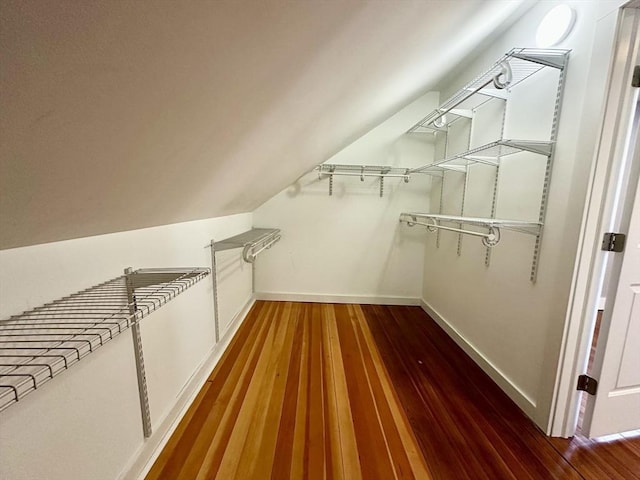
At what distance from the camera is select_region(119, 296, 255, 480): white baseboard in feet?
3.48

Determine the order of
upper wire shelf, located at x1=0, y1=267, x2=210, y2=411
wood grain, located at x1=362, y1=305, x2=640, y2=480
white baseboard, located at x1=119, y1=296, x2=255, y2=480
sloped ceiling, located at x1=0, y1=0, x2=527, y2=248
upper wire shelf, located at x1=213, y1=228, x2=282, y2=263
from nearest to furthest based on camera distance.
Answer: sloped ceiling, located at x1=0, y1=0, x2=527, y2=248, upper wire shelf, located at x1=0, y1=267, x2=210, y2=411, white baseboard, located at x1=119, y1=296, x2=255, y2=480, wood grain, located at x1=362, y1=305, x2=640, y2=480, upper wire shelf, located at x1=213, y1=228, x2=282, y2=263

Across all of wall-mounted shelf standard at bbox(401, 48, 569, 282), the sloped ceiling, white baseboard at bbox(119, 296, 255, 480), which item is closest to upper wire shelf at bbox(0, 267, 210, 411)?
the sloped ceiling

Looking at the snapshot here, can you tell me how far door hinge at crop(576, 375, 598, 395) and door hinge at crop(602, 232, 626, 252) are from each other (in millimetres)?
657

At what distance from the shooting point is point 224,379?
1.69 m

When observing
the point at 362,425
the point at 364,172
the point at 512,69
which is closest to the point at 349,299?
the point at 364,172

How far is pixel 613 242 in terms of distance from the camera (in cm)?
119

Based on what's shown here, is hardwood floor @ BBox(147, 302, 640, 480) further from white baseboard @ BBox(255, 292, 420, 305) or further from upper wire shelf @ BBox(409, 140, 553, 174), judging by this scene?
upper wire shelf @ BBox(409, 140, 553, 174)

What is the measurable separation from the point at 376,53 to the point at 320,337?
2.02 m

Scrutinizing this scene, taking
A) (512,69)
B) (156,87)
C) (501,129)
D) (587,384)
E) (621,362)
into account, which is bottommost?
(587,384)

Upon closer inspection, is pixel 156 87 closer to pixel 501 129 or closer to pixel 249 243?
pixel 249 243

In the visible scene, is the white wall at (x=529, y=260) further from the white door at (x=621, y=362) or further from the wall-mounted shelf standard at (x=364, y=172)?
the wall-mounted shelf standard at (x=364, y=172)

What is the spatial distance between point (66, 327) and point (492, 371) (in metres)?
2.25

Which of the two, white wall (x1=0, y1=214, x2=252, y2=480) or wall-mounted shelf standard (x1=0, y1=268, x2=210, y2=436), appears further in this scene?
white wall (x1=0, y1=214, x2=252, y2=480)

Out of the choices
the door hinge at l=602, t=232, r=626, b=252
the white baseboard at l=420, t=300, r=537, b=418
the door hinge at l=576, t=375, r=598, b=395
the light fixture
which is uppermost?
the light fixture
